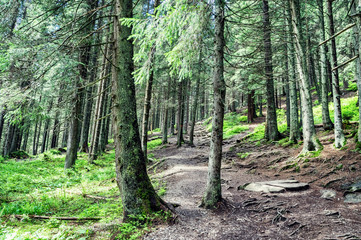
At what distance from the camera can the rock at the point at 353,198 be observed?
4749mm

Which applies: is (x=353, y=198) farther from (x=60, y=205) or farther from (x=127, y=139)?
(x=60, y=205)

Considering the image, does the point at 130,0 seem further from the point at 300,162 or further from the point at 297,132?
the point at 297,132

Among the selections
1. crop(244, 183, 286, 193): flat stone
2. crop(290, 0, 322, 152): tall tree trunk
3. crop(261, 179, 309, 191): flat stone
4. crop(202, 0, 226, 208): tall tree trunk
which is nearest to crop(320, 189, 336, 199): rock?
crop(261, 179, 309, 191): flat stone

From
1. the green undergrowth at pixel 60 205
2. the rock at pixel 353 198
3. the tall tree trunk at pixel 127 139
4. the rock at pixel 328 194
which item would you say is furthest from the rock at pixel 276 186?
the tall tree trunk at pixel 127 139

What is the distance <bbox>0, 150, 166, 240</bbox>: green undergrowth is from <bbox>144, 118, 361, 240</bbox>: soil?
38.7 inches

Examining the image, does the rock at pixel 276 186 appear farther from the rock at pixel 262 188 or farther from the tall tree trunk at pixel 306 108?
the tall tree trunk at pixel 306 108

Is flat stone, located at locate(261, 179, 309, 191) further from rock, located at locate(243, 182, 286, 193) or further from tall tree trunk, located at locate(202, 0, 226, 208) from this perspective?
tall tree trunk, located at locate(202, 0, 226, 208)

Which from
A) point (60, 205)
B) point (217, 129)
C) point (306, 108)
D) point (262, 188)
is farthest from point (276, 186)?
point (60, 205)

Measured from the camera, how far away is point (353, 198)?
192 inches

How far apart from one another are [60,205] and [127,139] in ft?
11.8

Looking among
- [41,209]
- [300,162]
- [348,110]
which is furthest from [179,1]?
[348,110]

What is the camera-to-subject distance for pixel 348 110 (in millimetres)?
11812

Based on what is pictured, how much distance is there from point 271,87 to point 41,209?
11961mm

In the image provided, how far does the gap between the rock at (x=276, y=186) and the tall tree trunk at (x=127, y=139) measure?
358 centimetres
